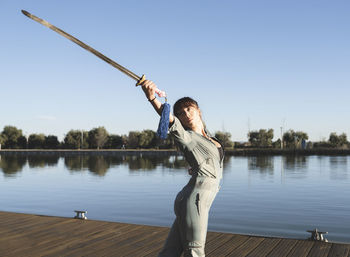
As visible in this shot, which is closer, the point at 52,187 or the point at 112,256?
the point at 112,256

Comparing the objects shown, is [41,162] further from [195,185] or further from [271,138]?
[271,138]

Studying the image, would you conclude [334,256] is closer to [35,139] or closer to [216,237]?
[216,237]

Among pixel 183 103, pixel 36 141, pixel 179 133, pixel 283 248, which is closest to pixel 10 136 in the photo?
pixel 36 141

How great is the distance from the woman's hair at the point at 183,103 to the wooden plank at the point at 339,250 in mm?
3423

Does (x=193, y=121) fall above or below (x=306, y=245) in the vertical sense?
above

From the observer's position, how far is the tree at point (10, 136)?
10994 cm

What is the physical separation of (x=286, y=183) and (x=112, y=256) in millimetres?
20998

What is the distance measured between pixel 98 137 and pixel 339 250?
4204 inches

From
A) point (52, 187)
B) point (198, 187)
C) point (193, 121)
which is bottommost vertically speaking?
point (52, 187)

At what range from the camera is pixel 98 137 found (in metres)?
109

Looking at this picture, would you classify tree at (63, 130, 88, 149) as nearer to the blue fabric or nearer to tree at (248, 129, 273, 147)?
tree at (248, 129, 273, 147)

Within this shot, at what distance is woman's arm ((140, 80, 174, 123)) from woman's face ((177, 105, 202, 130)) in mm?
290

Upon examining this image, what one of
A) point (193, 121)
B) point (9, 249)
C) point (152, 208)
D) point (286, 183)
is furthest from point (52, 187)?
point (193, 121)

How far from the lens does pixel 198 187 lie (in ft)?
8.09
